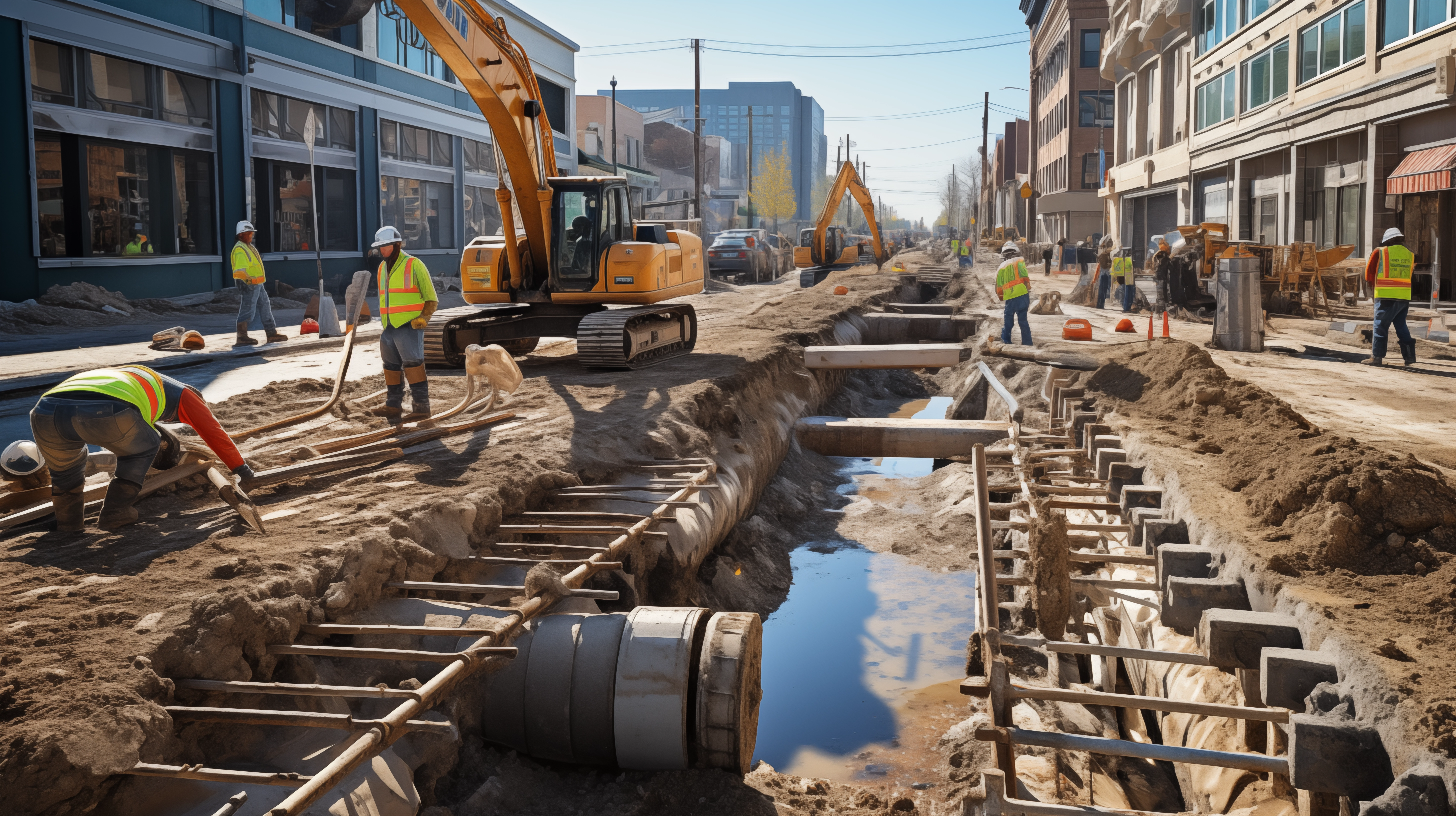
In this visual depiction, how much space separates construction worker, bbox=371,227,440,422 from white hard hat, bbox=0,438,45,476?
328cm

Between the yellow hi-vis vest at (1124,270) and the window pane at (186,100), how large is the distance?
2132 centimetres

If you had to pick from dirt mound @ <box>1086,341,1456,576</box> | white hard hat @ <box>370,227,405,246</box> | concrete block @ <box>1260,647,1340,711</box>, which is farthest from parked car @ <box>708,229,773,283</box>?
concrete block @ <box>1260,647,1340,711</box>

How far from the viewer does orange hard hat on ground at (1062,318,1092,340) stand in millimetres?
17734

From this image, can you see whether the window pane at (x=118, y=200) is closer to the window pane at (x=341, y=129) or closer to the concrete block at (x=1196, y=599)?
the window pane at (x=341, y=129)

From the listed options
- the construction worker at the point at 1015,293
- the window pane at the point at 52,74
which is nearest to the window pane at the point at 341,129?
the window pane at the point at 52,74

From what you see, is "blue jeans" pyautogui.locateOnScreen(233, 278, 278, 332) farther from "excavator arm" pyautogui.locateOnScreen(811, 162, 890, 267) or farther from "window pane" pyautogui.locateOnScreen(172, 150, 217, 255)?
"excavator arm" pyautogui.locateOnScreen(811, 162, 890, 267)

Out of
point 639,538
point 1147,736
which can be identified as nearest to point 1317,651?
point 1147,736

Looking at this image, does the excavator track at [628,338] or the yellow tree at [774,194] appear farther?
the yellow tree at [774,194]

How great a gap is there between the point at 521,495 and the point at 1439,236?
22510mm

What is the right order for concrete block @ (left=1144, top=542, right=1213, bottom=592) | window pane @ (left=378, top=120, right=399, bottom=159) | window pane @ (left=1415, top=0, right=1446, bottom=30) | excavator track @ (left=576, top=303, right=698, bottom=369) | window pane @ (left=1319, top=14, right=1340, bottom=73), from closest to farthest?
1. concrete block @ (left=1144, top=542, right=1213, bottom=592)
2. excavator track @ (left=576, top=303, right=698, bottom=369)
3. window pane @ (left=1415, top=0, right=1446, bottom=30)
4. window pane @ (left=1319, top=14, right=1340, bottom=73)
5. window pane @ (left=378, top=120, right=399, bottom=159)

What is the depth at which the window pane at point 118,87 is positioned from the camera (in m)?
20.8

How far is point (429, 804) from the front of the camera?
4.77 meters

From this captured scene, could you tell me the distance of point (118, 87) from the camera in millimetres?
21484

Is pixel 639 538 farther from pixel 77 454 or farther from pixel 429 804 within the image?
pixel 77 454
